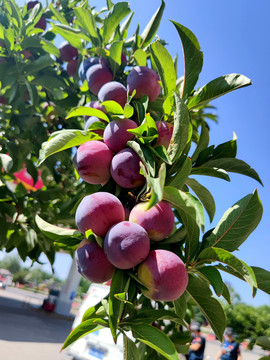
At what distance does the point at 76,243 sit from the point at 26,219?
965 millimetres

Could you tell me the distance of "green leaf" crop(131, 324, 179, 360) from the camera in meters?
0.51

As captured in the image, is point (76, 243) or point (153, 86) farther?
point (153, 86)

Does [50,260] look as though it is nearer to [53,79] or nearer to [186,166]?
[53,79]

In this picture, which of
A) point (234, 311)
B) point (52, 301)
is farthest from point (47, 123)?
point (234, 311)

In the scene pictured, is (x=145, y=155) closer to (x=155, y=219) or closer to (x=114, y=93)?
(x=155, y=219)

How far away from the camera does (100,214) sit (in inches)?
23.2

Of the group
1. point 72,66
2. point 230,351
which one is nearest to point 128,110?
point 72,66

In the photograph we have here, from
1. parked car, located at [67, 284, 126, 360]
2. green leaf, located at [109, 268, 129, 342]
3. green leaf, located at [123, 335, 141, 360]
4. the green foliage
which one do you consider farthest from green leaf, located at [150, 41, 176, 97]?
parked car, located at [67, 284, 126, 360]

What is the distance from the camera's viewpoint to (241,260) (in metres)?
0.51

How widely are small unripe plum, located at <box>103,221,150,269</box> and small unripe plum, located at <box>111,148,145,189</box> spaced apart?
0.12 m

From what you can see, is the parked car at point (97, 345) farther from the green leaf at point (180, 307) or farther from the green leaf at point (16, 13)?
the green leaf at point (16, 13)

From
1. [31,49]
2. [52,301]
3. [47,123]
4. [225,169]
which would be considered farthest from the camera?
[52,301]

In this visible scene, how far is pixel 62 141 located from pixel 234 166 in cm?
42

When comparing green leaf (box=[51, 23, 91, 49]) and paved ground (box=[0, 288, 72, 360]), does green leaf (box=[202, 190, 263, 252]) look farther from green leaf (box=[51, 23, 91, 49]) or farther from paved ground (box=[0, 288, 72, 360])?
paved ground (box=[0, 288, 72, 360])
